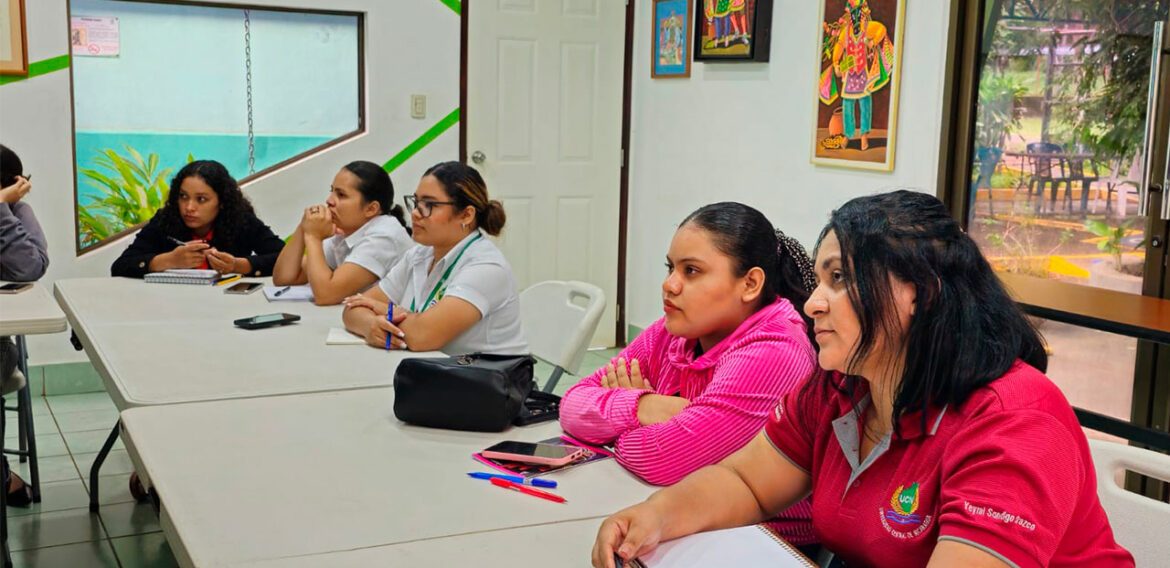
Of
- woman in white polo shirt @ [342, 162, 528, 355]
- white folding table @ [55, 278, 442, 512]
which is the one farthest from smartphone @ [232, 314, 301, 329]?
woman in white polo shirt @ [342, 162, 528, 355]

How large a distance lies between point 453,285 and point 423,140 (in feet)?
8.33

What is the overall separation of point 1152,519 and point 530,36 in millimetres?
4403

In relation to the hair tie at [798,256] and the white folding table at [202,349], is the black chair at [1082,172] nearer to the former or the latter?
the hair tie at [798,256]

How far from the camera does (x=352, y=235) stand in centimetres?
369

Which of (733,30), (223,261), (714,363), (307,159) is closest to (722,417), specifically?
(714,363)

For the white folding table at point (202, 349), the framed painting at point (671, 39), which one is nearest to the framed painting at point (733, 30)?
the framed painting at point (671, 39)

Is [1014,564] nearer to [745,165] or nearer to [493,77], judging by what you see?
[745,165]

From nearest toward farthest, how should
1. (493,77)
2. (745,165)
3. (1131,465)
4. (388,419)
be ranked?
(1131,465), (388,419), (745,165), (493,77)

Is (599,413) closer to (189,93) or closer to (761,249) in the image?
(761,249)

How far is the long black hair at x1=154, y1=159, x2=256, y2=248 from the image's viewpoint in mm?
4094

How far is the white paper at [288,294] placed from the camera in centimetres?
346

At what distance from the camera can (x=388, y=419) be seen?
6.81 ft

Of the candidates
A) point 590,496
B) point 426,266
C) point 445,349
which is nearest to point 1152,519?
point 590,496

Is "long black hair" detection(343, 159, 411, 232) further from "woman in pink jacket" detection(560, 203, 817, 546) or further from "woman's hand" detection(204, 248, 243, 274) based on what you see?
"woman in pink jacket" detection(560, 203, 817, 546)
